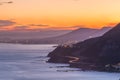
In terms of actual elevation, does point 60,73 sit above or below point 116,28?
below

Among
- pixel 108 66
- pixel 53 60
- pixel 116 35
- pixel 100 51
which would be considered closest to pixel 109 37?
pixel 116 35

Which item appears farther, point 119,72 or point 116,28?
point 116,28

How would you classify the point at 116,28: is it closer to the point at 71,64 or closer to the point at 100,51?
the point at 100,51

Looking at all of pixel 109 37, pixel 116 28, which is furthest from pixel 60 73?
pixel 116 28

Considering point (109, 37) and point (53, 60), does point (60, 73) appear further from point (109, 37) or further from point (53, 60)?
point (109, 37)

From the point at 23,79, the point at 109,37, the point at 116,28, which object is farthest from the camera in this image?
the point at 116,28

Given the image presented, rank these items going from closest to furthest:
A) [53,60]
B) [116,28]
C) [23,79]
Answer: [23,79] → [53,60] → [116,28]
